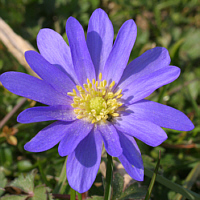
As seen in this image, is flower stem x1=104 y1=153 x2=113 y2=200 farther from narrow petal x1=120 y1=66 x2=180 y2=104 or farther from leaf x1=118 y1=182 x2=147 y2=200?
narrow petal x1=120 y1=66 x2=180 y2=104

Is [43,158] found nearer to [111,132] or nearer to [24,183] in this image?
[24,183]

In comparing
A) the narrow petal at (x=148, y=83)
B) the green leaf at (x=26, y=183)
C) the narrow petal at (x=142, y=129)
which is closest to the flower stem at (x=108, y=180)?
the narrow petal at (x=142, y=129)

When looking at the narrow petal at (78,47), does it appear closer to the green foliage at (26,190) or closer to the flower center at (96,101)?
the flower center at (96,101)

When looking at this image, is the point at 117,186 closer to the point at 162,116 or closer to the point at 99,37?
the point at 162,116

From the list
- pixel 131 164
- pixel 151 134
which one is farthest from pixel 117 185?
pixel 151 134

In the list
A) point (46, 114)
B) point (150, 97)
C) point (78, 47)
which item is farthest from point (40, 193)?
point (150, 97)

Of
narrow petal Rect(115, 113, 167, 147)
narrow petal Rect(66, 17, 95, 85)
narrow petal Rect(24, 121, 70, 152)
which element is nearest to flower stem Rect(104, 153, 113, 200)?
narrow petal Rect(115, 113, 167, 147)
